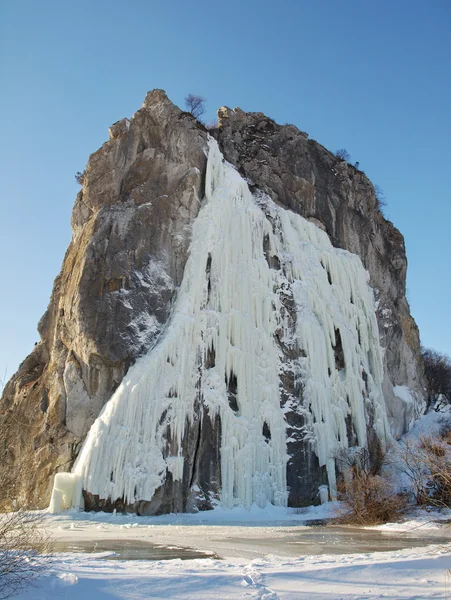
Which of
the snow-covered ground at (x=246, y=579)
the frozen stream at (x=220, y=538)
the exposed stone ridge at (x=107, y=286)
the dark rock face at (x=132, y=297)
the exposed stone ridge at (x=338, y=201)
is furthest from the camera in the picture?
the exposed stone ridge at (x=338, y=201)

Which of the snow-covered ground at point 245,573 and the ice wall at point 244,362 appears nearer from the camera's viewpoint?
the snow-covered ground at point 245,573

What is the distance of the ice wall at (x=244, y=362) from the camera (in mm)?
20266

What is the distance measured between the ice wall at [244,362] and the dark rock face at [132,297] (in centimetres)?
61

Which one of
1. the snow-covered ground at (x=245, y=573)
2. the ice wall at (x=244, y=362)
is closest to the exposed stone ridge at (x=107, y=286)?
the ice wall at (x=244, y=362)

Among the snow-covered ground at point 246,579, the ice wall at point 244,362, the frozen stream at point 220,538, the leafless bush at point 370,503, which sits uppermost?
the ice wall at point 244,362

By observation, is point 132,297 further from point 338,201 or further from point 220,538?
point 338,201

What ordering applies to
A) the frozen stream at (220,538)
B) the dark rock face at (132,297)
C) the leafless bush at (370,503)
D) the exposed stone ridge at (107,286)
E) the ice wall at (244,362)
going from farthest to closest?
1. the exposed stone ridge at (107,286)
2. the dark rock face at (132,297)
3. the ice wall at (244,362)
4. the leafless bush at (370,503)
5. the frozen stream at (220,538)

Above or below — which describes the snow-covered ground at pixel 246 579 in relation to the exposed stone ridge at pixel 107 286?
below

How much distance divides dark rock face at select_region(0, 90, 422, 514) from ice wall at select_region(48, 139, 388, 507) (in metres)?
0.61

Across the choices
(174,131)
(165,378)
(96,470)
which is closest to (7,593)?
(96,470)

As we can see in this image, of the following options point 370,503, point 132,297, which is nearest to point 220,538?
point 370,503

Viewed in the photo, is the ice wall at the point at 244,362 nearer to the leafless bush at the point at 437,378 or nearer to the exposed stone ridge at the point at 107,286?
the exposed stone ridge at the point at 107,286

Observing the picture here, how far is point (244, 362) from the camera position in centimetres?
2403

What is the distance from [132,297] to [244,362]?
5943 mm
